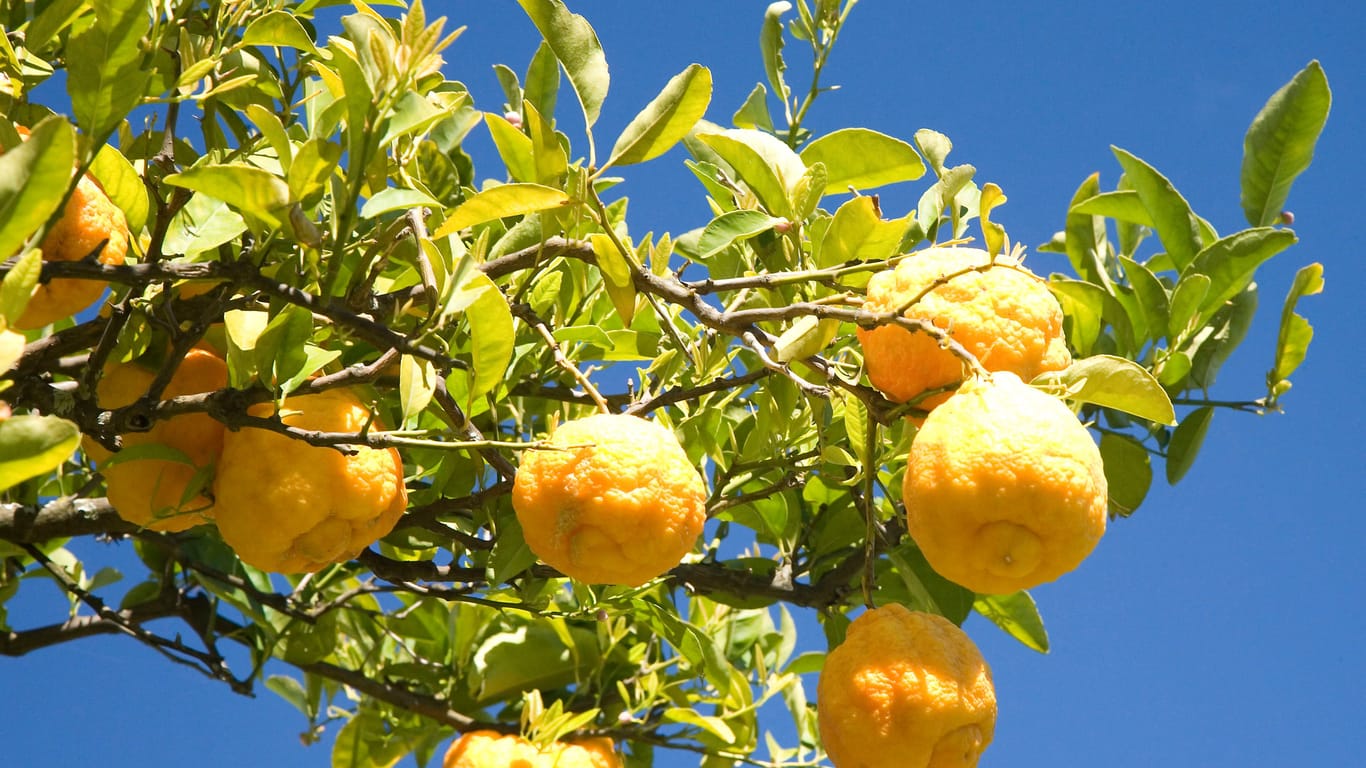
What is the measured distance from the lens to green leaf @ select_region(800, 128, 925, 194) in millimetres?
1180

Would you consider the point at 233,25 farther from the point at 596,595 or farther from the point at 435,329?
the point at 596,595

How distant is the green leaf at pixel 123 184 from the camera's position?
1.08m

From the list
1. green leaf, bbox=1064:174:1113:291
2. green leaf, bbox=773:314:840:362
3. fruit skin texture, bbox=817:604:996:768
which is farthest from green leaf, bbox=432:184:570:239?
green leaf, bbox=1064:174:1113:291

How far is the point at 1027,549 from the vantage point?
34.6 inches

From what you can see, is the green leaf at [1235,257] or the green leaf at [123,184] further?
the green leaf at [1235,257]

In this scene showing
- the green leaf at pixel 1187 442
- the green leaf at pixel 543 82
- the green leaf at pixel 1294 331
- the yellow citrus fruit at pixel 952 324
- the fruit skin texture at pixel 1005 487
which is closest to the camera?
the fruit skin texture at pixel 1005 487

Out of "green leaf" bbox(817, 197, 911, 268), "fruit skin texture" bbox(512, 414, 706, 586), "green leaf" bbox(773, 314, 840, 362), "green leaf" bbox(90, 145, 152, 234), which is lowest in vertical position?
"fruit skin texture" bbox(512, 414, 706, 586)

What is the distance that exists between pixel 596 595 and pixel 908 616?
471mm

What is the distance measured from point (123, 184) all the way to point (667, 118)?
18.3 inches

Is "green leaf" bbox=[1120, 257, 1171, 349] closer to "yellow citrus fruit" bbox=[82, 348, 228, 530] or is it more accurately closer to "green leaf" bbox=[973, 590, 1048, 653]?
"green leaf" bbox=[973, 590, 1048, 653]

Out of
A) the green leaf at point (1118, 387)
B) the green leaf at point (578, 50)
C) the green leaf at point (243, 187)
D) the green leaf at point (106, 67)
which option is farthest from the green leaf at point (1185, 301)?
the green leaf at point (106, 67)

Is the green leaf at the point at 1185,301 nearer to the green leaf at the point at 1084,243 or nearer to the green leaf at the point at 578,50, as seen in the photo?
the green leaf at the point at 1084,243

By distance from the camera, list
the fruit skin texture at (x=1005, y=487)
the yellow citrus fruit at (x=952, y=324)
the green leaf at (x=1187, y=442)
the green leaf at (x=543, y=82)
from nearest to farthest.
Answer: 1. the fruit skin texture at (x=1005, y=487)
2. the yellow citrus fruit at (x=952, y=324)
3. the green leaf at (x=543, y=82)
4. the green leaf at (x=1187, y=442)

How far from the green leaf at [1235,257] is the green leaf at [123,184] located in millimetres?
1030
